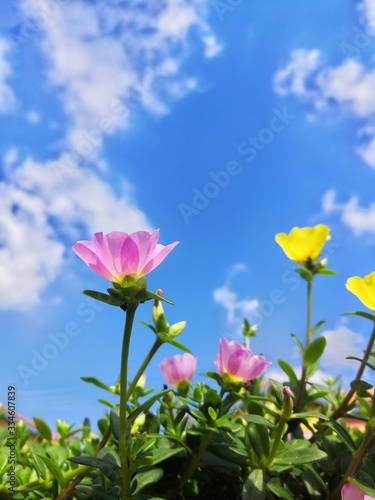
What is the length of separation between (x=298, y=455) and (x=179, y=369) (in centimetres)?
29

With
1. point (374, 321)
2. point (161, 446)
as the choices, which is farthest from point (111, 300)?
point (374, 321)

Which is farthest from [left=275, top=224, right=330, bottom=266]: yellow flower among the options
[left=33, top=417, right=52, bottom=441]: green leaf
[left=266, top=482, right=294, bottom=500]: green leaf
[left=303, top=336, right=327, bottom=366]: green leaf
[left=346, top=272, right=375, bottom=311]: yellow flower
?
[left=33, top=417, right=52, bottom=441]: green leaf

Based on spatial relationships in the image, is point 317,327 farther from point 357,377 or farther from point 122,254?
point 122,254

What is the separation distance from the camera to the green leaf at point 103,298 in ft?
1.95

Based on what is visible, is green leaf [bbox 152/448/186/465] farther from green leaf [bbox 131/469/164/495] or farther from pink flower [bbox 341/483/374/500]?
pink flower [bbox 341/483/374/500]

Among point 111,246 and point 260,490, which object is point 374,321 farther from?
point 111,246

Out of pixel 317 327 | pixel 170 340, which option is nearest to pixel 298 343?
pixel 317 327

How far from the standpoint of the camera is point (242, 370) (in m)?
0.81

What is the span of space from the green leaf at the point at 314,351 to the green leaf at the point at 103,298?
40 cm

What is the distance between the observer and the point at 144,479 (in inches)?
26.1

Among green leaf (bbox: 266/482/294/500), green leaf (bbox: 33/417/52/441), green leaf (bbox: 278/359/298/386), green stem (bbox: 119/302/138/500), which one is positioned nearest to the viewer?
green stem (bbox: 119/302/138/500)

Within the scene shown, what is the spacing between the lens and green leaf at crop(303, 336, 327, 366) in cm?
87

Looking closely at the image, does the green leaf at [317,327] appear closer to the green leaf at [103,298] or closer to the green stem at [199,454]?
the green stem at [199,454]

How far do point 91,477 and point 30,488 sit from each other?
0.08 metres
